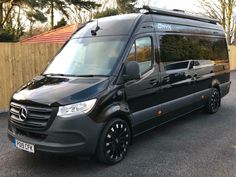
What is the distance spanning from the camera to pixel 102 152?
4.52 m

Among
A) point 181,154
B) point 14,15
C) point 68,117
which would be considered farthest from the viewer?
point 14,15

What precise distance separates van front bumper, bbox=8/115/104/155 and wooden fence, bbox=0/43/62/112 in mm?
4551

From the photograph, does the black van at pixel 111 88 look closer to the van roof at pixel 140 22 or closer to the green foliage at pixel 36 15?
the van roof at pixel 140 22

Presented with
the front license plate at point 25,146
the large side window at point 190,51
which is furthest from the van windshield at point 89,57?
the front license plate at point 25,146

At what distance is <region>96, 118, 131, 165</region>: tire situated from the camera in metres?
4.53

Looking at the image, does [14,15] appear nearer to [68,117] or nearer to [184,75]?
[184,75]

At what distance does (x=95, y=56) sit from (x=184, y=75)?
228cm

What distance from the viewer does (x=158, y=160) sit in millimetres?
4824

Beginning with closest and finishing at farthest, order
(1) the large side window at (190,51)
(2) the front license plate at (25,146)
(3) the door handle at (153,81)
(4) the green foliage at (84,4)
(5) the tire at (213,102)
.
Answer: (2) the front license plate at (25,146) → (3) the door handle at (153,81) → (1) the large side window at (190,51) → (5) the tire at (213,102) → (4) the green foliage at (84,4)

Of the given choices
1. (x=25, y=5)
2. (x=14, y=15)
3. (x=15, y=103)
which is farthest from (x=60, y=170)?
(x=14, y=15)

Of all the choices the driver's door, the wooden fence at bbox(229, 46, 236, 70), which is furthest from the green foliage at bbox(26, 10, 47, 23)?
the driver's door

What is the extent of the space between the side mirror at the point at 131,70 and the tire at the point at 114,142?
2.27 feet

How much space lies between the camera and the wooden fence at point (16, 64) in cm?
843

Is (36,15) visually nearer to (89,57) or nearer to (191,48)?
(191,48)
